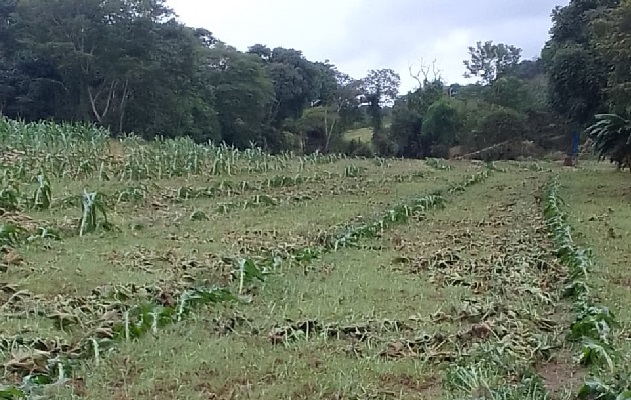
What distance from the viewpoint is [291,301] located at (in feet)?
18.7

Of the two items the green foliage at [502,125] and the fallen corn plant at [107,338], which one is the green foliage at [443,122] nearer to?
the green foliage at [502,125]

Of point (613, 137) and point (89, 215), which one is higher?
point (613, 137)

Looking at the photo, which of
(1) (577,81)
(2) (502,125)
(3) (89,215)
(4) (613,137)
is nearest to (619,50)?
(4) (613,137)

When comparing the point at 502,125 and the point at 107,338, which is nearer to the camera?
the point at 107,338

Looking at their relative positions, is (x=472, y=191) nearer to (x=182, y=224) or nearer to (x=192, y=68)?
(x=182, y=224)

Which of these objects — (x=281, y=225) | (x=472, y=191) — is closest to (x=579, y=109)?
(x=472, y=191)

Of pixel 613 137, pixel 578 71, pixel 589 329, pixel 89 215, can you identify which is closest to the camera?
pixel 589 329

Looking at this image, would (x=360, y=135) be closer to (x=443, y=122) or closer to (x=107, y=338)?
(x=443, y=122)

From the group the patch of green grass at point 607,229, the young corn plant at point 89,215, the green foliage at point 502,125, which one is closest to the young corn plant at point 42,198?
the young corn plant at point 89,215

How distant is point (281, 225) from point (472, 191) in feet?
25.9

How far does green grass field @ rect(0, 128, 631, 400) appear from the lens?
157 inches

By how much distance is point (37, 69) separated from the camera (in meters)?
35.9

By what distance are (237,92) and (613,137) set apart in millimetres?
28338

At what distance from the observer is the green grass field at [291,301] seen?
3984 mm
